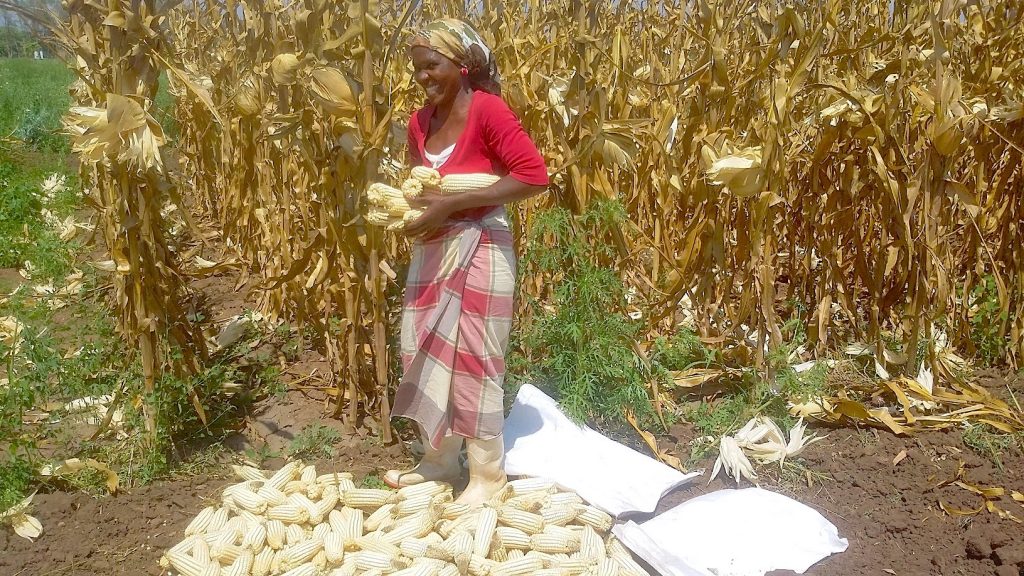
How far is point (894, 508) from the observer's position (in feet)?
9.57

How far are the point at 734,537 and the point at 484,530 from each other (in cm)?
96

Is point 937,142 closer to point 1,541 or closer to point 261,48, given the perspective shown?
point 261,48

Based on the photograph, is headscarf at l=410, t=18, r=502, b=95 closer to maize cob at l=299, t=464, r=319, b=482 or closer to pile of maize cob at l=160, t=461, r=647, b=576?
pile of maize cob at l=160, t=461, r=647, b=576

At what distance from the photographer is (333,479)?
2961mm

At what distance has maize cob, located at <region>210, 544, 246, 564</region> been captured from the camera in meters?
2.52

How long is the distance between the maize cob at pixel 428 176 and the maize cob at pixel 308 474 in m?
1.31

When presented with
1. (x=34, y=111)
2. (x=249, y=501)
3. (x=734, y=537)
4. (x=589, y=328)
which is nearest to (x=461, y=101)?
(x=589, y=328)

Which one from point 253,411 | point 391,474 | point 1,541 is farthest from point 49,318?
point 391,474

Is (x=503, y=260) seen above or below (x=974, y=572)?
above

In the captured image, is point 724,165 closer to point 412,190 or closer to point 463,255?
point 463,255

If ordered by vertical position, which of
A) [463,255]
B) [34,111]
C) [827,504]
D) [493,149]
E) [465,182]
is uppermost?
[34,111]

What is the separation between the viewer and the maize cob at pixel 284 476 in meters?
2.87

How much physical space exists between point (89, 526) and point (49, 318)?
2404mm

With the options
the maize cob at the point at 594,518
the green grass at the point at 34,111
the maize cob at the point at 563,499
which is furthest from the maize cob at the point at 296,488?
the green grass at the point at 34,111
